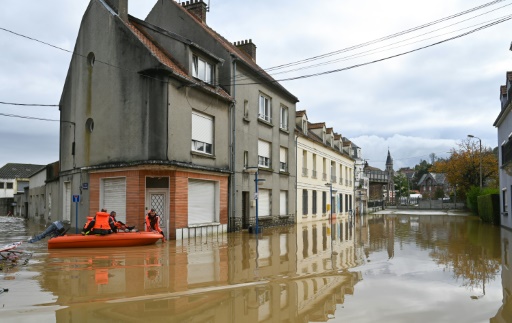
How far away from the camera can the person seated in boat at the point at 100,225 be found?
13.1 metres

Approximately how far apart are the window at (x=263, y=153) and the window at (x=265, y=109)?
1.41 metres

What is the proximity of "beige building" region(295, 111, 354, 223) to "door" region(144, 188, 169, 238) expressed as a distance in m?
13.5

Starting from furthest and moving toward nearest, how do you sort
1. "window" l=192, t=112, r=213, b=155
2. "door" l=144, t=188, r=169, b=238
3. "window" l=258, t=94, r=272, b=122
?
"window" l=258, t=94, r=272, b=122, "window" l=192, t=112, r=213, b=155, "door" l=144, t=188, r=169, b=238

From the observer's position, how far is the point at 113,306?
632 centimetres

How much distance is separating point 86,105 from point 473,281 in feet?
53.6

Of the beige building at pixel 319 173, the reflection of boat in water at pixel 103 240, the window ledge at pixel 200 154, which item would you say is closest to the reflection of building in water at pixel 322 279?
the reflection of boat in water at pixel 103 240

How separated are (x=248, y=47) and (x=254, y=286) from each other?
75.0 ft

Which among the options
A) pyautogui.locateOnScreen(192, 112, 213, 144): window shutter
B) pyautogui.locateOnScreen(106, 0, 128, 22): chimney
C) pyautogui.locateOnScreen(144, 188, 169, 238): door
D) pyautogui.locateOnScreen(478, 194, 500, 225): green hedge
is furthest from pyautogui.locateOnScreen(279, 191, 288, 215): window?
pyautogui.locateOnScreen(478, 194, 500, 225): green hedge

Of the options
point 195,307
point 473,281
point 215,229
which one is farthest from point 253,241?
point 195,307

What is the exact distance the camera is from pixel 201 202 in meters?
18.1

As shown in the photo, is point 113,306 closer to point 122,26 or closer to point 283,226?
point 122,26

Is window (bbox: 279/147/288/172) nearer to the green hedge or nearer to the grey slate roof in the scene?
the green hedge

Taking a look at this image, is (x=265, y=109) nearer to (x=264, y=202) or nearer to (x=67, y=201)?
(x=264, y=202)

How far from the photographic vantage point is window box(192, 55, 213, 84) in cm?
1856
